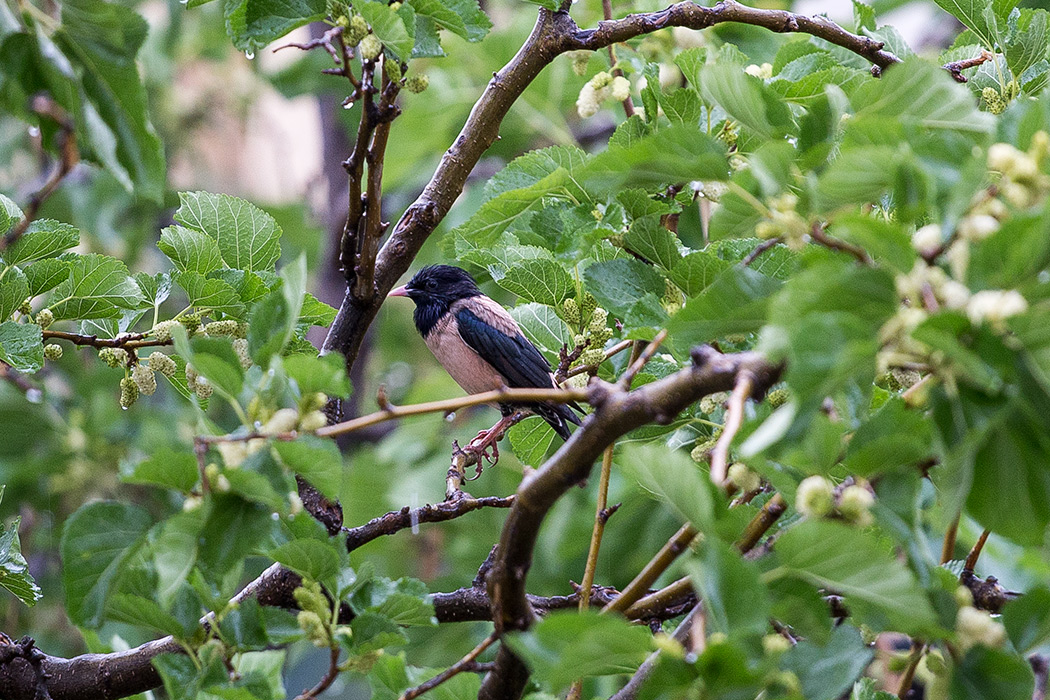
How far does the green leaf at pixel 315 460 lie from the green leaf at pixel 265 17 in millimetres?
792

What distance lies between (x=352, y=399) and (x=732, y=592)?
11.0 feet

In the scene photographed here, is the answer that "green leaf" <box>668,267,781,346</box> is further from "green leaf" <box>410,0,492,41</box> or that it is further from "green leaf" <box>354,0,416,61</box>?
"green leaf" <box>410,0,492,41</box>

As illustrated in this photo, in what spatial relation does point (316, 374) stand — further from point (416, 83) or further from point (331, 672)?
point (416, 83)

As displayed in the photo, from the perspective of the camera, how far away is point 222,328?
1567 mm

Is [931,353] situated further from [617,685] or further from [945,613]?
[617,685]

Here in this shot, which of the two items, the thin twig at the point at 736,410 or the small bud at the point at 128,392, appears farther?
the small bud at the point at 128,392

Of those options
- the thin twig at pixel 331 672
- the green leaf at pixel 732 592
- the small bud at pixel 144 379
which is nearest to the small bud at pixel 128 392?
the small bud at pixel 144 379

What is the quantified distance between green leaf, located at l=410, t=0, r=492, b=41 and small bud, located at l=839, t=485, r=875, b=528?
1.03m

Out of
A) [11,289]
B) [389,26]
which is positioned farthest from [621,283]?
[11,289]

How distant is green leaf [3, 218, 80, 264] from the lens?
5.29 feet

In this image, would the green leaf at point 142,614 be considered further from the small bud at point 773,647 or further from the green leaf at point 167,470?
the small bud at point 773,647

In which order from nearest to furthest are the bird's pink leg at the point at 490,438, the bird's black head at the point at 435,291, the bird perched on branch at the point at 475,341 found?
the bird's pink leg at the point at 490,438 < the bird perched on branch at the point at 475,341 < the bird's black head at the point at 435,291

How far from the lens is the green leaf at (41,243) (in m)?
1.61

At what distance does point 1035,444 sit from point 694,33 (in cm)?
147
